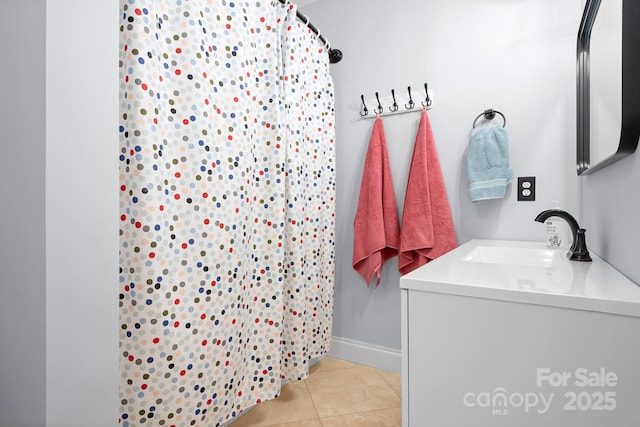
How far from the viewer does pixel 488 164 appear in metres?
1.66

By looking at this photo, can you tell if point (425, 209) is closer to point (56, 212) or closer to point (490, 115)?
point (490, 115)

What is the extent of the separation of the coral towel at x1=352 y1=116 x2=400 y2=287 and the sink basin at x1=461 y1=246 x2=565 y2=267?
531mm

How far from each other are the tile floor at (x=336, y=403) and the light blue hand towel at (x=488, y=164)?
1104 mm

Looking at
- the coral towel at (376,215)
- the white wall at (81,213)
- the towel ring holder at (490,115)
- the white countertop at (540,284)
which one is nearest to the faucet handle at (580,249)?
the white countertop at (540,284)

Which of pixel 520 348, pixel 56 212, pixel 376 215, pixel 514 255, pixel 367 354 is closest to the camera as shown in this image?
pixel 56 212

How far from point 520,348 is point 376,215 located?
121 cm

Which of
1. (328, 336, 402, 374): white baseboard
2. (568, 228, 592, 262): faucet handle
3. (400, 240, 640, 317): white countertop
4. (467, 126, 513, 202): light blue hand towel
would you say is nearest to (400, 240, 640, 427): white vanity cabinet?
(400, 240, 640, 317): white countertop

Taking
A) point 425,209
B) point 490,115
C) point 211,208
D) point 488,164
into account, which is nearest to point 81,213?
point 211,208

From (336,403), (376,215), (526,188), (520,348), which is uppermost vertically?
(526,188)

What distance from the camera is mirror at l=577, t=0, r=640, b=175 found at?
0.77 metres

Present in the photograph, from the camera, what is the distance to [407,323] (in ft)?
2.71

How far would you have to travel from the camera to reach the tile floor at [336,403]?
4.94 ft

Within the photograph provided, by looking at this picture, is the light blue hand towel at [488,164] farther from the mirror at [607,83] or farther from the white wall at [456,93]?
the mirror at [607,83]

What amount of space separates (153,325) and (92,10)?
2.68 ft
